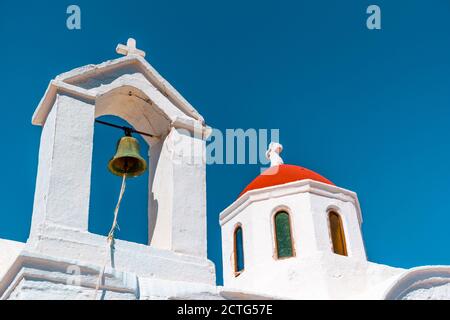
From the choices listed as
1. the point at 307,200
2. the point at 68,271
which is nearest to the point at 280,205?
the point at 307,200

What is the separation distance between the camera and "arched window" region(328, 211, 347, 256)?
9.48 m

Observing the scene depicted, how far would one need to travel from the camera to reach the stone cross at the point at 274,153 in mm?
11316

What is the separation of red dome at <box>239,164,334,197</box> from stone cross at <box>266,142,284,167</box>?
1.86 ft

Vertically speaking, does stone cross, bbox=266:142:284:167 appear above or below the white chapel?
above

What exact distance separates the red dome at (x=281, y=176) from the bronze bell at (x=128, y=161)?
192 inches

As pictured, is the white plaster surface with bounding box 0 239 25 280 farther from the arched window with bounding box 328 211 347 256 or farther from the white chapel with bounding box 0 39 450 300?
the arched window with bounding box 328 211 347 256

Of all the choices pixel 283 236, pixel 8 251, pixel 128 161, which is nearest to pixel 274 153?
pixel 283 236

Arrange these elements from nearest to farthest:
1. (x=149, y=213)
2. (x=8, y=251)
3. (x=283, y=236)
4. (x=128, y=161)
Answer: (x=128, y=161) < (x=149, y=213) < (x=8, y=251) < (x=283, y=236)

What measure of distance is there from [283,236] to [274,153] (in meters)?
2.30

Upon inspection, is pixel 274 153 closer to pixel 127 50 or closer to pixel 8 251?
pixel 127 50

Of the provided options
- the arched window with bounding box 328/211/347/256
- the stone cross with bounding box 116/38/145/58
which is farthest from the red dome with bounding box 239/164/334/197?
the stone cross with bounding box 116/38/145/58

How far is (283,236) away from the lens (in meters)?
9.62

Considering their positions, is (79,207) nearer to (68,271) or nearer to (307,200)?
(68,271)
